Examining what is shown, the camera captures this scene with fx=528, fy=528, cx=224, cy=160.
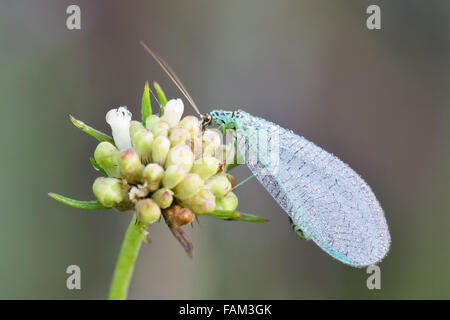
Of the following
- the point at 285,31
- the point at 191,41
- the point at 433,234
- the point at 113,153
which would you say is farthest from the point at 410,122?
the point at 113,153

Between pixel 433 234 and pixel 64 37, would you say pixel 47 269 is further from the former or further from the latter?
pixel 433 234

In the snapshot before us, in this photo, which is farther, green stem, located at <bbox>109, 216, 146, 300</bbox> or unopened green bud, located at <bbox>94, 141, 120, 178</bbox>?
unopened green bud, located at <bbox>94, 141, 120, 178</bbox>

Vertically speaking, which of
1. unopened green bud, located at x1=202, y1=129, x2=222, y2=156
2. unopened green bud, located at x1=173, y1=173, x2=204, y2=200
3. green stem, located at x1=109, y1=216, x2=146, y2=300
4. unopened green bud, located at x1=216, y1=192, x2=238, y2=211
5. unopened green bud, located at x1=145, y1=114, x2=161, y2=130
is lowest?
green stem, located at x1=109, y1=216, x2=146, y2=300

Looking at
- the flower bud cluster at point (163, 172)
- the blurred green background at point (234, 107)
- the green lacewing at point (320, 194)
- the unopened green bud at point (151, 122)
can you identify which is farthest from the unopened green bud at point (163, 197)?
the blurred green background at point (234, 107)

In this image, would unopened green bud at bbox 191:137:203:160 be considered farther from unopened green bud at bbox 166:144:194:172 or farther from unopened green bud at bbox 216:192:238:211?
unopened green bud at bbox 216:192:238:211

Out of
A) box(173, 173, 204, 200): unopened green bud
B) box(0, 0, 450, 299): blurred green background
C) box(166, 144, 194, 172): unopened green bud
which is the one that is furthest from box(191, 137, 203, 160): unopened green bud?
box(0, 0, 450, 299): blurred green background

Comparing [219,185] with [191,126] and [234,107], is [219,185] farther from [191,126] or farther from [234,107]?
[234,107]

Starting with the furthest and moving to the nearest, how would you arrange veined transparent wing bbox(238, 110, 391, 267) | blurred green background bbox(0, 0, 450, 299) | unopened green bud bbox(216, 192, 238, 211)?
1. blurred green background bbox(0, 0, 450, 299)
2. veined transparent wing bbox(238, 110, 391, 267)
3. unopened green bud bbox(216, 192, 238, 211)
